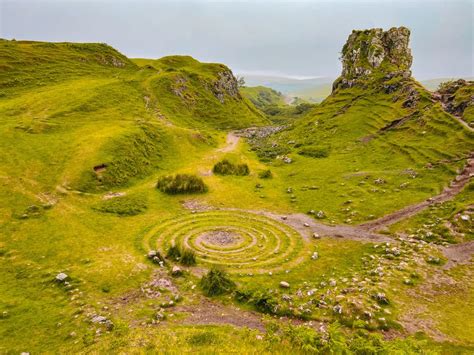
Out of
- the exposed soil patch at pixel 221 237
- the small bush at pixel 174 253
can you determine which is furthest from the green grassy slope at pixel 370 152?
the small bush at pixel 174 253

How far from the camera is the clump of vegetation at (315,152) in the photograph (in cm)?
7456

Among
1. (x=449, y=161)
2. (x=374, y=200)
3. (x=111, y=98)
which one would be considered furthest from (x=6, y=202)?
(x=449, y=161)

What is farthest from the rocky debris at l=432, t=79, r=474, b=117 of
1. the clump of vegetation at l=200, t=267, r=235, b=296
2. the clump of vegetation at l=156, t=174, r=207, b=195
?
the clump of vegetation at l=200, t=267, r=235, b=296

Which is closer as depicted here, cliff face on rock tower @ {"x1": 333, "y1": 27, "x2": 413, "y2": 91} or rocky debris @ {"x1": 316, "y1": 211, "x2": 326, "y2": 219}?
rocky debris @ {"x1": 316, "y1": 211, "x2": 326, "y2": 219}

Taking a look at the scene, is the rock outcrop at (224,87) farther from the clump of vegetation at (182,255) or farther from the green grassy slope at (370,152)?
the clump of vegetation at (182,255)

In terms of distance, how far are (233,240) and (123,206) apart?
1775cm

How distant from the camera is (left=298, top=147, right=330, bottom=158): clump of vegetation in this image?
245 ft

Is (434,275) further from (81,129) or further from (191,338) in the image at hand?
(81,129)

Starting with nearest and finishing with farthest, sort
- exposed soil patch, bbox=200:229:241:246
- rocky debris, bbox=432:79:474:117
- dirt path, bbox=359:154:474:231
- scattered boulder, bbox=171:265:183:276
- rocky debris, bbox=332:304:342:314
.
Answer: rocky debris, bbox=332:304:342:314 → scattered boulder, bbox=171:265:183:276 → exposed soil patch, bbox=200:229:241:246 → dirt path, bbox=359:154:474:231 → rocky debris, bbox=432:79:474:117

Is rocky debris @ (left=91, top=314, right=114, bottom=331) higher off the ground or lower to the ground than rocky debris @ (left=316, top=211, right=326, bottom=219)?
lower

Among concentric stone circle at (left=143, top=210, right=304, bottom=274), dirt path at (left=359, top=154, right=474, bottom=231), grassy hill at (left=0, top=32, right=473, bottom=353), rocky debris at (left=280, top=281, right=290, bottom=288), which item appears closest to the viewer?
grassy hill at (left=0, top=32, right=473, bottom=353)

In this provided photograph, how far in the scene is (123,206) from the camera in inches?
1663

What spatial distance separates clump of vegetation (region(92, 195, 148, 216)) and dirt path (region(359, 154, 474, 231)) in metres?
31.5

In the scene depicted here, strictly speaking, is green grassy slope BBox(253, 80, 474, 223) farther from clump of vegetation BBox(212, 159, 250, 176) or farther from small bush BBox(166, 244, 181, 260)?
small bush BBox(166, 244, 181, 260)
